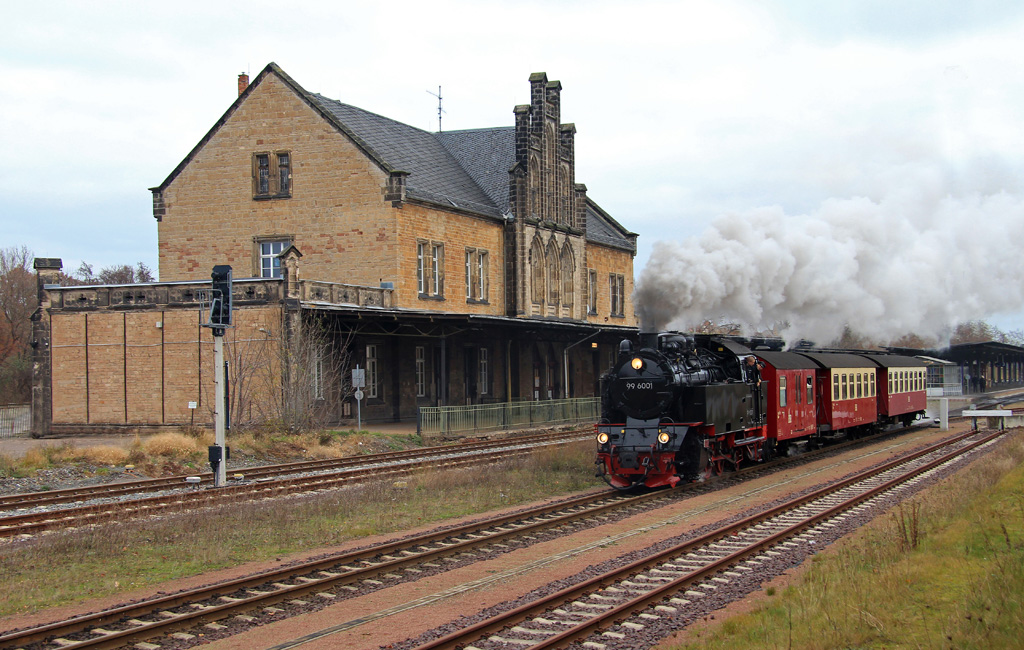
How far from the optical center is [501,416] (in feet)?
103

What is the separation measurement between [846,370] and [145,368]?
65.4ft

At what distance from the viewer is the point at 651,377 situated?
53.9 feet

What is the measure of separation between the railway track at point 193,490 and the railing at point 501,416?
354 cm

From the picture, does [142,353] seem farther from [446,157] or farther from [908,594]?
[908,594]

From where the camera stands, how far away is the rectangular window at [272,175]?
34.6m

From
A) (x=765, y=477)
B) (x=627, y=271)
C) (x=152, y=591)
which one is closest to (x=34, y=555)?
(x=152, y=591)

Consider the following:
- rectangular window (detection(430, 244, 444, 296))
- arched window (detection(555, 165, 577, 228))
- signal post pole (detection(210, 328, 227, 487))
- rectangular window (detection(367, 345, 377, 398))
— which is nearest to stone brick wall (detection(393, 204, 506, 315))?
rectangular window (detection(430, 244, 444, 296))

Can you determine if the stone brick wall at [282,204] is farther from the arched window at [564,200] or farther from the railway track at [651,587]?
the railway track at [651,587]

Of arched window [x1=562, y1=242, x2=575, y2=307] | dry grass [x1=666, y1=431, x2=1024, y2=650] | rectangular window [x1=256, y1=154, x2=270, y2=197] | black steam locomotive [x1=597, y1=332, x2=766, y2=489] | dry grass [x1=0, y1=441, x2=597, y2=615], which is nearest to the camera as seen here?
dry grass [x1=666, y1=431, x2=1024, y2=650]

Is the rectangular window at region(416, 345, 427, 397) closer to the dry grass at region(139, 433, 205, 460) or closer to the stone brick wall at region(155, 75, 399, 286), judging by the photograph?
the stone brick wall at region(155, 75, 399, 286)

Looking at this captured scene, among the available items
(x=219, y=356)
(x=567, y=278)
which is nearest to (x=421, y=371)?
(x=567, y=278)

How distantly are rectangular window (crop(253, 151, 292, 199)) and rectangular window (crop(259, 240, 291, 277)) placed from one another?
1.68 meters

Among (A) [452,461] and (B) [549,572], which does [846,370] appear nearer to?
(A) [452,461]

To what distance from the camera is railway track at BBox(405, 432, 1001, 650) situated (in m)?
7.68
